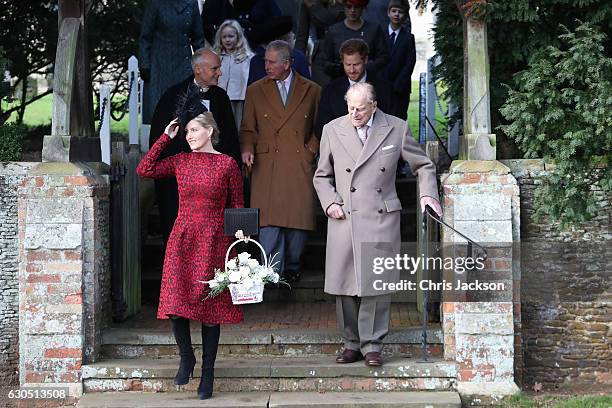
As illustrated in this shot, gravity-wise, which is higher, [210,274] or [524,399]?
[210,274]

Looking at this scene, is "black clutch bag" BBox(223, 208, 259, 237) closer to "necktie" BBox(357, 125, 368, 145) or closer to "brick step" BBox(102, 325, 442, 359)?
"necktie" BBox(357, 125, 368, 145)

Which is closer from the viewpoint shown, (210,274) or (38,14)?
(210,274)

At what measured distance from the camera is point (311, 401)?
7.86 metres

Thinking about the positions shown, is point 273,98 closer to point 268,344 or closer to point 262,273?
point 268,344

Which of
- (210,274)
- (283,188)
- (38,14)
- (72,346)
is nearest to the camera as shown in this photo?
(210,274)

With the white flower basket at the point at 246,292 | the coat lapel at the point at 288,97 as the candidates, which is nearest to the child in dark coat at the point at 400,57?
the coat lapel at the point at 288,97

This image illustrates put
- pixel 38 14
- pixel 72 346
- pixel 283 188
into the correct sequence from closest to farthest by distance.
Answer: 1. pixel 72 346
2. pixel 283 188
3. pixel 38 14

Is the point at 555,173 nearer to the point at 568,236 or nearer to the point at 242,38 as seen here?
the point at 568,236

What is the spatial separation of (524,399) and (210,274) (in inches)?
89.7

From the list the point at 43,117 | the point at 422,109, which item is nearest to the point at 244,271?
the point at 422,109

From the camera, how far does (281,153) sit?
9.34 meters

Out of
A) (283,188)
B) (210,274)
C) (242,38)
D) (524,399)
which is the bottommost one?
(524,399)

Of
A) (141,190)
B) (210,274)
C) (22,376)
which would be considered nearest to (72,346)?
(22,376)

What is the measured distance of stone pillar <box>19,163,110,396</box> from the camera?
26.9 feet
